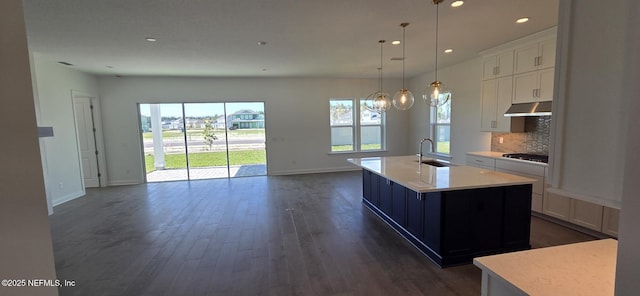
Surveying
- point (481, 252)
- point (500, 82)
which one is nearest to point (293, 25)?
point (481, 252)

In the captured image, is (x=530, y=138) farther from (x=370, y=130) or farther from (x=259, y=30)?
(x=259, y=30)

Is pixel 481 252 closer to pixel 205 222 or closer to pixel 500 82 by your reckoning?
pixel 500 82

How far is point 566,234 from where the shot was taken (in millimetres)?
3451

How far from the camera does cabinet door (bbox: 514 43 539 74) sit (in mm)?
4035

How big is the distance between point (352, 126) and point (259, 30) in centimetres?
501

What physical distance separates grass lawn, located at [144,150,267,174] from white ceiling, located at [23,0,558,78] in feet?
8.51

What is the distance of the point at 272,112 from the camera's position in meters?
7.53

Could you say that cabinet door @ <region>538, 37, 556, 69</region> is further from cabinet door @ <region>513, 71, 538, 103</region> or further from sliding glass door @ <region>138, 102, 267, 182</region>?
sliding glass door @ <region>138, 102, 267, 182</region>

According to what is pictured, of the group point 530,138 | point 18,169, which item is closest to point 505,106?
point 530,138

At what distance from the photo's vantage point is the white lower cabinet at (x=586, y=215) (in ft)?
10.7

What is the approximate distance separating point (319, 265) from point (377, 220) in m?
1.50

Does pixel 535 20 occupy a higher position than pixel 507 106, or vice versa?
pixel 535 20

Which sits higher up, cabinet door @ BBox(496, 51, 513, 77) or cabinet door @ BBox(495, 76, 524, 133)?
cabinet door @ BBox(496, 51, 513, 77)

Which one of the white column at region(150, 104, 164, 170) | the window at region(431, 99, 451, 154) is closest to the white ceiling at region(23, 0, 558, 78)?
the window at region(431, 99, 451, 154)
